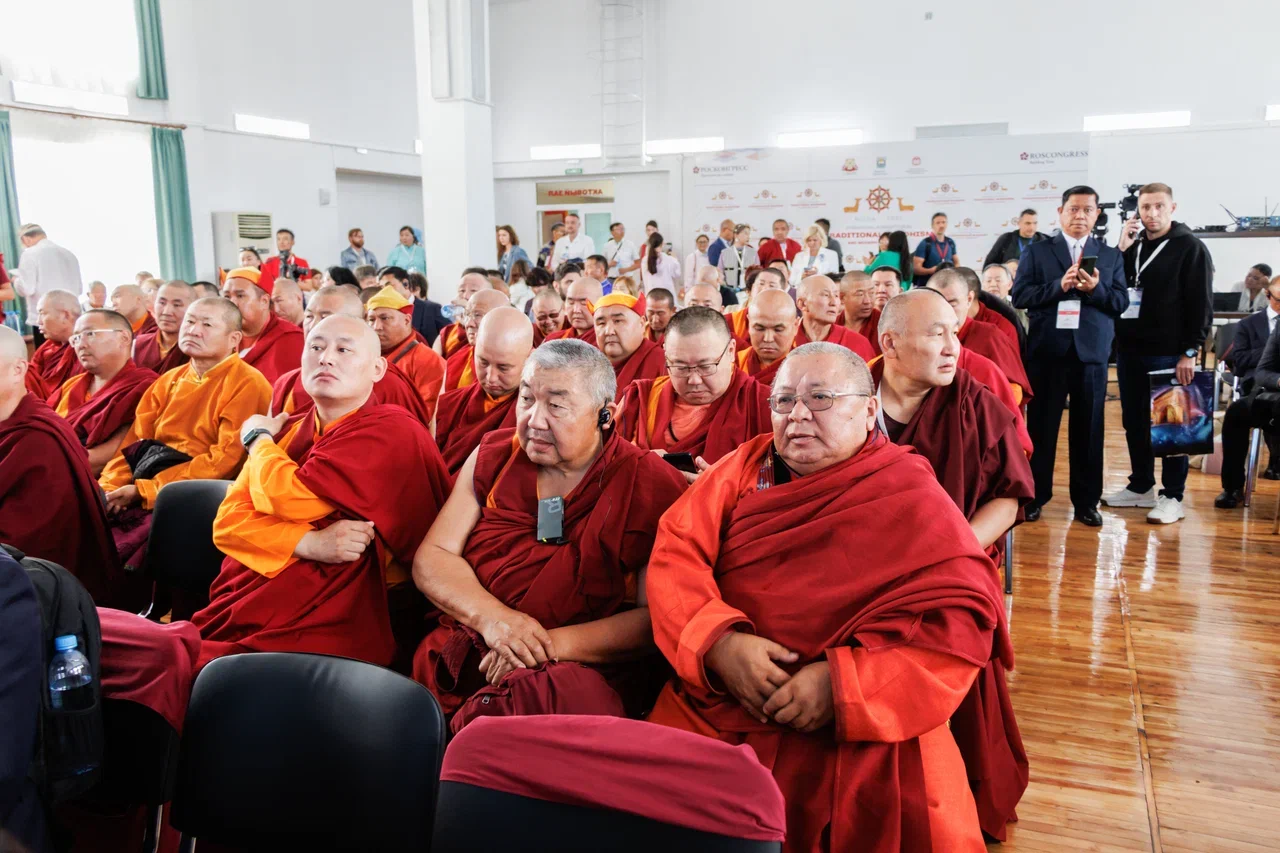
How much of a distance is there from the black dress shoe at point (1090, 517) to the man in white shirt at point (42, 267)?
30.5ft

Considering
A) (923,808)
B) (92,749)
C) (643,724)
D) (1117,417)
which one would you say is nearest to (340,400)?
(92,749)

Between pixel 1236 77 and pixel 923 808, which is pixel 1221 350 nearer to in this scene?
pixel 1236 77

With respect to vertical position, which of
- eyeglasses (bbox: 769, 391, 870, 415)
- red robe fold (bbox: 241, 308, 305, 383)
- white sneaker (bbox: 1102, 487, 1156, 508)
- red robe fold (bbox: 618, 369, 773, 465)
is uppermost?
eyeglasses (bbox: 769, 391, 870, 415)

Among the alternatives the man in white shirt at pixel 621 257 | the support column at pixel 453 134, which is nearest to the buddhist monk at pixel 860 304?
the support column at pixel 453 134

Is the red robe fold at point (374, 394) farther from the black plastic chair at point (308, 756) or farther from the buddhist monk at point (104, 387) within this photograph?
the black plastic chair at point (308, 756)

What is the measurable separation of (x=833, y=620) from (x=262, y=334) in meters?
4.09

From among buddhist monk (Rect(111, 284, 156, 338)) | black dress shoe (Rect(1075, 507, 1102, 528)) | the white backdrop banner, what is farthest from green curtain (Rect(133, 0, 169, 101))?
black dress shoe (Rect(1075, 507, 1102, 528))

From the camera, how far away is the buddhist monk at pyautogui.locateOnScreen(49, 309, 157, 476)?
396 cm

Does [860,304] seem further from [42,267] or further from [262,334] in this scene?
[42,267]

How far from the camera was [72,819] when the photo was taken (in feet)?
7.07

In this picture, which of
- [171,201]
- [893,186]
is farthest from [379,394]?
[893,186]

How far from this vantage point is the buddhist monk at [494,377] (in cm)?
337

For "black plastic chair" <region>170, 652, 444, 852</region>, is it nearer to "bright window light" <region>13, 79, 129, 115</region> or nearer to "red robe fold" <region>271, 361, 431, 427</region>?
"red robe fold" <region>271, 361, 431, 427</region>

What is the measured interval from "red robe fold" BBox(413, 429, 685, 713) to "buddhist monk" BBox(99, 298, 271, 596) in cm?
178
